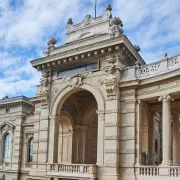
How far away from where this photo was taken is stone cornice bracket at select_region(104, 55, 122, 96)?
19578 mm

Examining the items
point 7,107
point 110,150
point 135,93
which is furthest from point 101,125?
point 7,107

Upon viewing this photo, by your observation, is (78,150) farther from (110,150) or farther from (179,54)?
(179,54)

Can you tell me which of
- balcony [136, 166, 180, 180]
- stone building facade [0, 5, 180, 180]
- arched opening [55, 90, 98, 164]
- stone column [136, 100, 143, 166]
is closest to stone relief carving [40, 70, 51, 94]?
stone building facade [0, 5, 180, 180]

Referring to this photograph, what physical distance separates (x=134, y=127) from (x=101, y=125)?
226cm

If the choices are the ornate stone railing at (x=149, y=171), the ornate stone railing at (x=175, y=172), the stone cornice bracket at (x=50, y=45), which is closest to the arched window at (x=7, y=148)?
the stone cornice bracket at (x=50, y=45)

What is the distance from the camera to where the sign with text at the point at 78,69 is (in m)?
21.2

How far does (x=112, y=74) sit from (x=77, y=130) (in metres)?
7.33

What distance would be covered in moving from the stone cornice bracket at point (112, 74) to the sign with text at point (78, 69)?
3.69 ft

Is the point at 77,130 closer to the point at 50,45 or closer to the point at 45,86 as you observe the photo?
the point at 45,86

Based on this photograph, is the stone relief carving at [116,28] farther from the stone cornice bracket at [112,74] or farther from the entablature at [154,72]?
the entablature at [154,72]

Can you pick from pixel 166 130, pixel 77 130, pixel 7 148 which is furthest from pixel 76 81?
pixel 7 148

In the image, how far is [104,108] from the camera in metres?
19.8

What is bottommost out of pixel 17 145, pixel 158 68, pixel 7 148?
pixel 7 148

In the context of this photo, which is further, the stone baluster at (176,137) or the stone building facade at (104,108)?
the stone baluster at (176,137)
